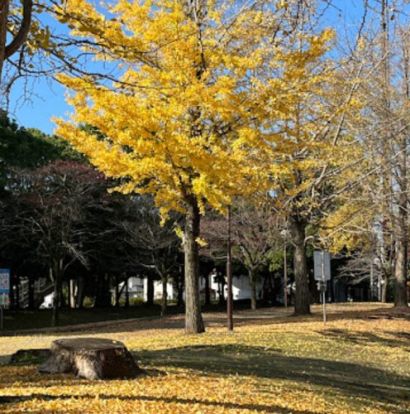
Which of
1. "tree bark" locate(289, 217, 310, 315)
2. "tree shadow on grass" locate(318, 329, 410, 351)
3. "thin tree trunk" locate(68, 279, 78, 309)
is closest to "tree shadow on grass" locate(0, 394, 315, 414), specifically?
"tree shadow on grass" locate(318, 329, 410, 351)

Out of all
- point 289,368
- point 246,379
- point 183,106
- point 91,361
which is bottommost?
point 289,368

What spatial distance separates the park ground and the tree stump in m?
0.19

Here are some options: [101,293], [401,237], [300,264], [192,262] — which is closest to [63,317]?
[101,293]

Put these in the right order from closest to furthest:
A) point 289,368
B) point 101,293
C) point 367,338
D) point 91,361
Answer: point 91,361 < point 289,368 < point 367,338 < point 101,293

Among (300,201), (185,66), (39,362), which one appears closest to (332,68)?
(185,66)

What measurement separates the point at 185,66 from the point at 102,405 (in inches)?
323

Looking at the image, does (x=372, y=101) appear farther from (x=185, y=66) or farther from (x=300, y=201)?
(x=185, y=66)

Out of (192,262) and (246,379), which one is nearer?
(246,379)

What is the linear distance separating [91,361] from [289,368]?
13.1 feet

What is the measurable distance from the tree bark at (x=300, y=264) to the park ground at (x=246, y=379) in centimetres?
436

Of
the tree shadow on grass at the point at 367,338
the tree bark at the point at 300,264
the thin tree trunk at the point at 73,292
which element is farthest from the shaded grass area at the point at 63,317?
the tree shadow on grass at the point at 367,338

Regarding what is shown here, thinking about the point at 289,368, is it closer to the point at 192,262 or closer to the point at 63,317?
the point at 192,262

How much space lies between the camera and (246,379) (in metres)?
8.17

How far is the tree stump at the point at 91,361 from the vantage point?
7.39 meters
